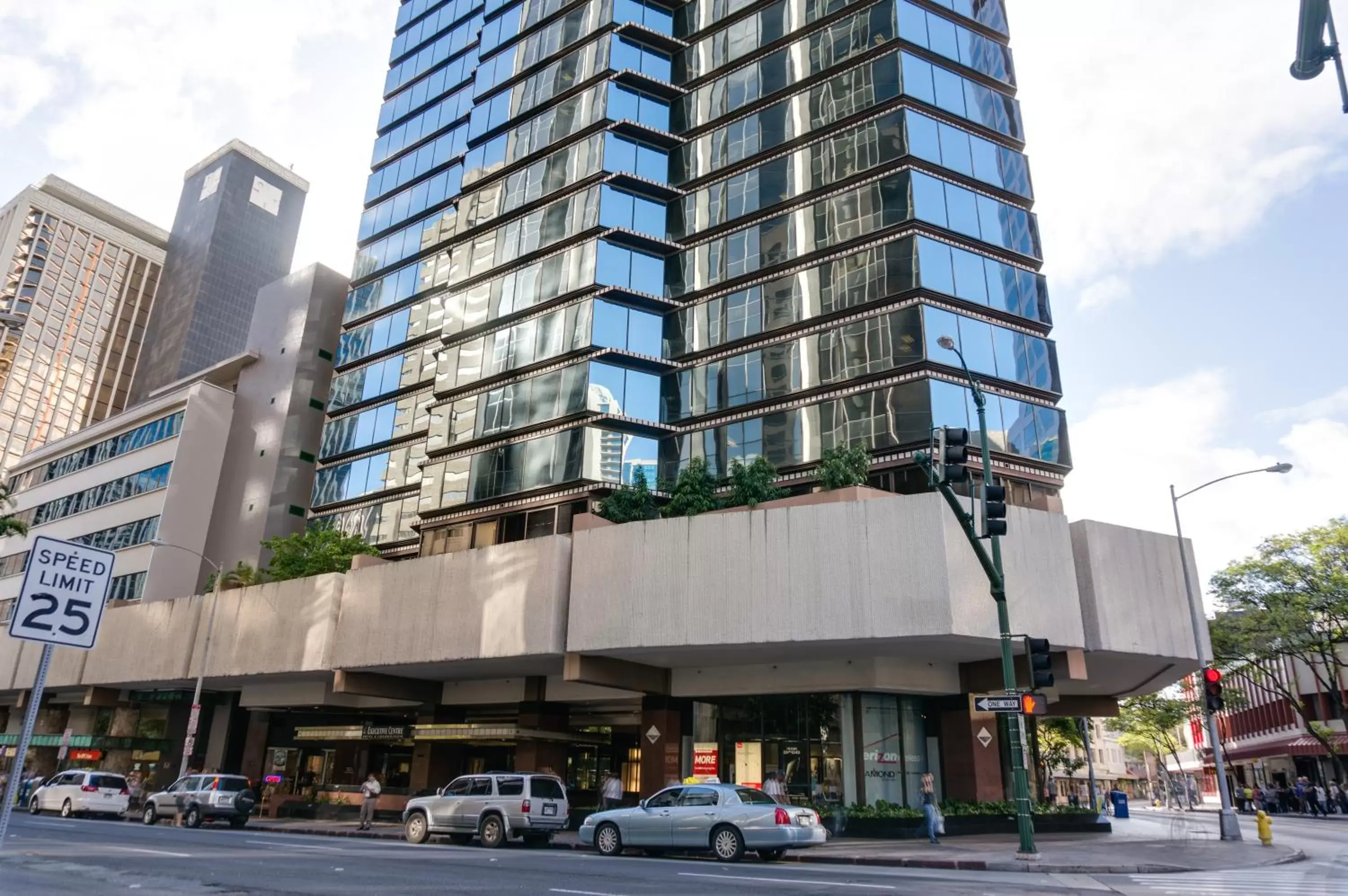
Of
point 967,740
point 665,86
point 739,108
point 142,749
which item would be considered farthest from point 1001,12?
point 142,749

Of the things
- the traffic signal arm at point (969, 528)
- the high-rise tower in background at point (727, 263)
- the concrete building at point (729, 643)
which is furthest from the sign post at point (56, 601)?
the high-rise tower in background at point (727, 263)

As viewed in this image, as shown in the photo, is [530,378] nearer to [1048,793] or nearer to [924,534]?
[924,534]

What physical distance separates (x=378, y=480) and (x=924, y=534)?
122ft

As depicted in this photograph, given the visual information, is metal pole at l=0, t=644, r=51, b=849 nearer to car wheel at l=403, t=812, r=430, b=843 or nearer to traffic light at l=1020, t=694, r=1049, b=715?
traffic light at l=1020, t=694, r=1049, b=715

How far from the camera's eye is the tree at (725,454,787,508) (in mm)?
33094

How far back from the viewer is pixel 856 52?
42.0m

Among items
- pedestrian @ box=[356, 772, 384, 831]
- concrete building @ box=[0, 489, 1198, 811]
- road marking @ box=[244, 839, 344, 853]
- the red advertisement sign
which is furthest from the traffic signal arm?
pedestrian @ box=[356, 772, 384, 831]

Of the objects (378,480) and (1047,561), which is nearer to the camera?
(1047,561)

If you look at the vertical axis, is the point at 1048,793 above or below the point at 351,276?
below

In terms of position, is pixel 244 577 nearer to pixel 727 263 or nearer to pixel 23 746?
pixel 727 263

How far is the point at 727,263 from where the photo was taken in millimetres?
43625

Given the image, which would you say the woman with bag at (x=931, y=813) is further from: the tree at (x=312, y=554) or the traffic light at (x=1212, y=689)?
the tree at (x=312, y=554)

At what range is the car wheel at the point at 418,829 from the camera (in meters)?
25.2

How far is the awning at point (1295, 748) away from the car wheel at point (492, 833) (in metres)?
47.9
